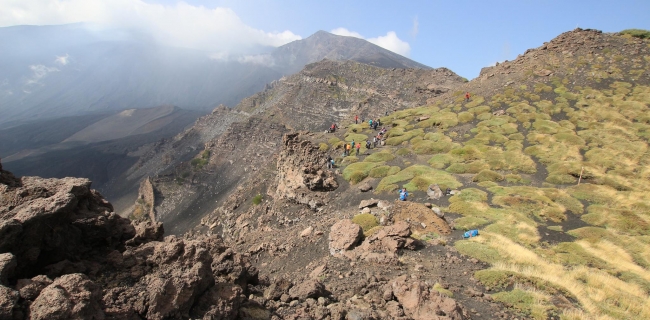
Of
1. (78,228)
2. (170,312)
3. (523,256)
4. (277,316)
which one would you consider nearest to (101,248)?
(78,228)

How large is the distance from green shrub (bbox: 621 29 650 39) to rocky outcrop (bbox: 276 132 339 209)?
68058 mm

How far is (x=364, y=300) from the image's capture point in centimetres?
1209

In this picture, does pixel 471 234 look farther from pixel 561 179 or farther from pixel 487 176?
pixel 561 179

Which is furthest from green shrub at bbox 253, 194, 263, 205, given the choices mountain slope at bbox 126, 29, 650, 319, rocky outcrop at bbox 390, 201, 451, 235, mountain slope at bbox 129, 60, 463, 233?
rocky outcrop at bbox 390, 201, 451, 235

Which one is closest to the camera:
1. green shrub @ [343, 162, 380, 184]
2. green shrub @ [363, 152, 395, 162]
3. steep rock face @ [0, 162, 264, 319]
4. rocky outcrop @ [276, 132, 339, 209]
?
steep rock face @ [0, 162, 264, 319]

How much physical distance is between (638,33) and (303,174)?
73.3 m

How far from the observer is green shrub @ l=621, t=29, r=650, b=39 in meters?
61.5

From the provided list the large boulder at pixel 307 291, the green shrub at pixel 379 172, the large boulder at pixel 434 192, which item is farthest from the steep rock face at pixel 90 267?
the green shrub at pixel 379 172

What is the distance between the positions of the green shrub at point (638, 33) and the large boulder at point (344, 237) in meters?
78.0

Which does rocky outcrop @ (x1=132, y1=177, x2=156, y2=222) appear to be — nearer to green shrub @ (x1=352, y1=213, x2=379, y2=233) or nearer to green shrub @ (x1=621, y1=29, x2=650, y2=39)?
green shrub @ (x1=352, y1=213, x2=379, y2=233)

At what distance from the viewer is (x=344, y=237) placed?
63.2 ft

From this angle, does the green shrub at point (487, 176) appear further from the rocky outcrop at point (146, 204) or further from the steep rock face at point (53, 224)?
the rocky outcrop at point (146, 204)

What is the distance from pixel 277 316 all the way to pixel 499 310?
8657 mm

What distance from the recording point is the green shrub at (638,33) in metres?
61.5
